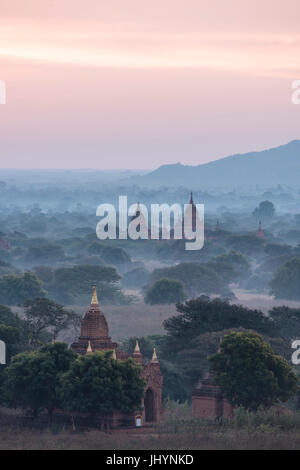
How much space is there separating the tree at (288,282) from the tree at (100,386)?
7178cm

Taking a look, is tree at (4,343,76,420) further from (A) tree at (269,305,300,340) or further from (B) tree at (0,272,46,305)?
(B) tree at (0,272,46,305)

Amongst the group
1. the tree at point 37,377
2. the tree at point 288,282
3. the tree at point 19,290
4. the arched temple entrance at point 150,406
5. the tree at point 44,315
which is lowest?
the arched temple entrance at point 150,406

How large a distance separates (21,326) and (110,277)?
160 ft

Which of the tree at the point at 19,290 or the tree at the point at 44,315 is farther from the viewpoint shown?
the tree at the point at 19,290

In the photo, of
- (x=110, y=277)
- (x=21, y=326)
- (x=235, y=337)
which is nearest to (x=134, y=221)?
(x=110, y=277)

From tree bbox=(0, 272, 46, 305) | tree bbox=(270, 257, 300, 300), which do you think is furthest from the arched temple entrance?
tree bbox=(270, 257, 300, 300)

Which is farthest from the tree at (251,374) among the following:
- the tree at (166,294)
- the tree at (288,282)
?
the tree at (288,282)

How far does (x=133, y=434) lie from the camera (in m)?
46.6

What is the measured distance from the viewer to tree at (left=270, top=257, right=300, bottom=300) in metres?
118

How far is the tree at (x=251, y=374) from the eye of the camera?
4994cm

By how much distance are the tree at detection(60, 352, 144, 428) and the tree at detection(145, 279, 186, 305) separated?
57979 millimetres

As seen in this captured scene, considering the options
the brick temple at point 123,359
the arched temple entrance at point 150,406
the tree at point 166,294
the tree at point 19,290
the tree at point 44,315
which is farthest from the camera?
the tree at point 166,294

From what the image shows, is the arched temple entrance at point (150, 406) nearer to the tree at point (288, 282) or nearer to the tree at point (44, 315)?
the tree at point (44, 315)
